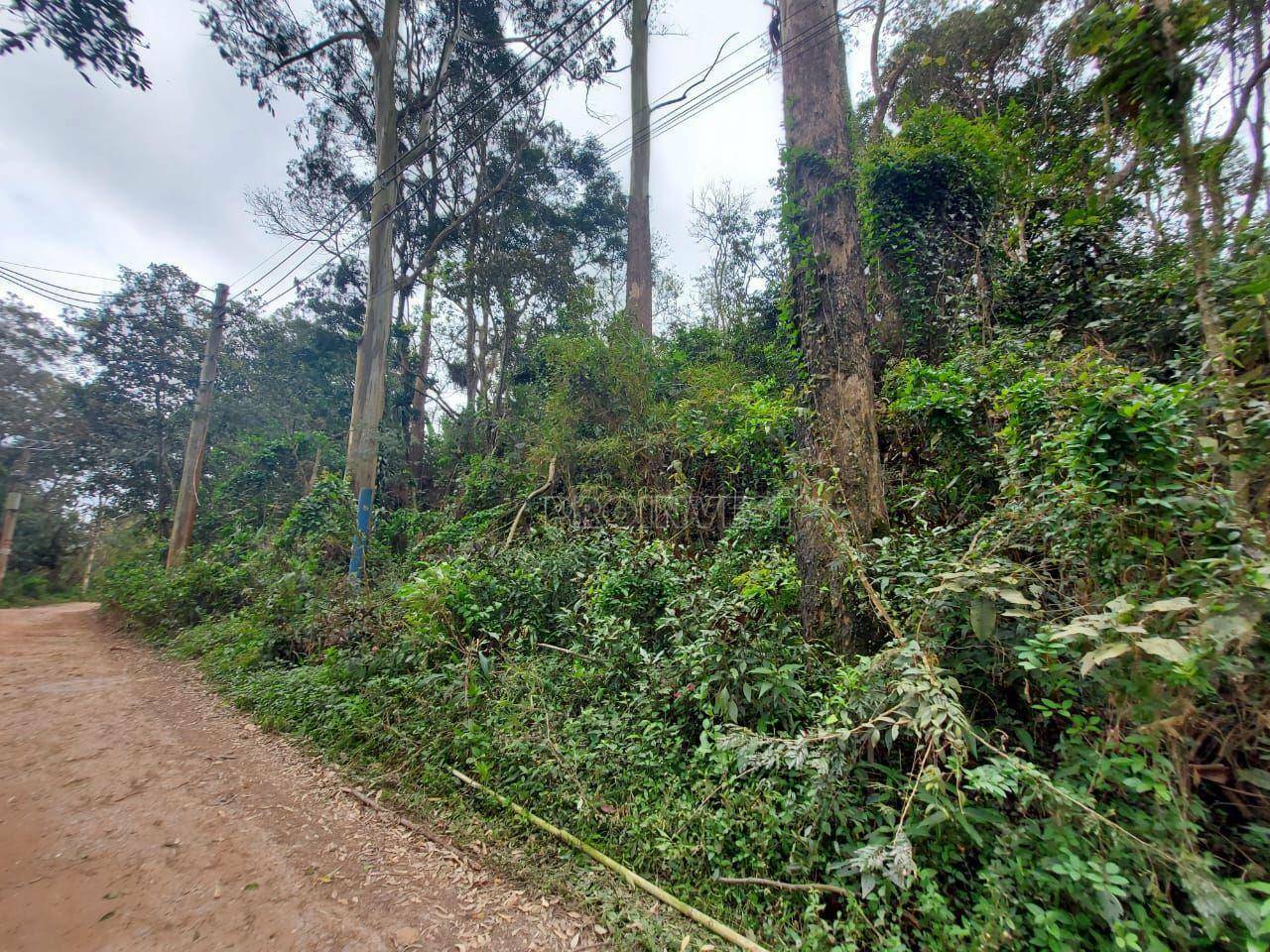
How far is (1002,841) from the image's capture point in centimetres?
204

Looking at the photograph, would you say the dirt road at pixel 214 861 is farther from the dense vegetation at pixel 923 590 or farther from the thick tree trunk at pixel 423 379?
the thick tree trunk at pixel 423 379

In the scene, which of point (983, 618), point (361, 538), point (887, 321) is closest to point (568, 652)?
point (983, 618)

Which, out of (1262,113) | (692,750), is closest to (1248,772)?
(692,750)

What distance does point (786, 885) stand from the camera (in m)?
2.24

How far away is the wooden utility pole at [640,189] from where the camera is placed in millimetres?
10805

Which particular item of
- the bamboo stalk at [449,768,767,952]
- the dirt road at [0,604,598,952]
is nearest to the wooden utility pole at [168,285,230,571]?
the dirt road at [0,604,598,952]

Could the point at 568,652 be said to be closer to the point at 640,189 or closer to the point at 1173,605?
the point at 1173,605

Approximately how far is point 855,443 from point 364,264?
52.0 ft

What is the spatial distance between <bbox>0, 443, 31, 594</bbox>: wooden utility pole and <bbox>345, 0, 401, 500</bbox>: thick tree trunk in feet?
26.7

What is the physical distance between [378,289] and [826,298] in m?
9.64

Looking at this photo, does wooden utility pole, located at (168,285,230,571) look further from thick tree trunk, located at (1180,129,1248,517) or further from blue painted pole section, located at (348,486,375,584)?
thick tree trunk, located at (1180,129,1248,517)

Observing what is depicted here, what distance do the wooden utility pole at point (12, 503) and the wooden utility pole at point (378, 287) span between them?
316 inches

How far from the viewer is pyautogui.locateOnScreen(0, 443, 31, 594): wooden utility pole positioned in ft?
37.8

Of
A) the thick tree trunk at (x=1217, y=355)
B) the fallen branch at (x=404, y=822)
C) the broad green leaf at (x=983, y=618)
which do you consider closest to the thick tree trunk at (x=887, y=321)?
the thick tree trunk at (x=1217, y=355)
